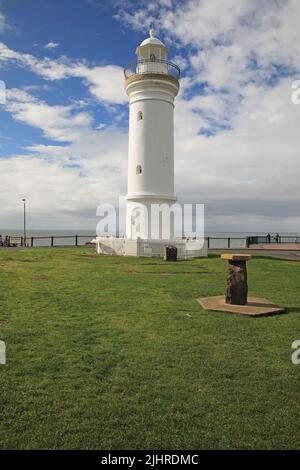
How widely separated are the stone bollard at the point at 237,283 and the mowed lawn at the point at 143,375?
906mm

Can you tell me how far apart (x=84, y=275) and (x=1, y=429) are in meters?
10.8

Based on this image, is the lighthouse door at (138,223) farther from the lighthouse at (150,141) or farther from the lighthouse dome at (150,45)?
the lighthouse dome at (150,45)

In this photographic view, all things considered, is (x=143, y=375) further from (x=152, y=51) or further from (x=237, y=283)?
(x=152, y=51)

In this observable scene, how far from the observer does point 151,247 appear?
75.2 feet

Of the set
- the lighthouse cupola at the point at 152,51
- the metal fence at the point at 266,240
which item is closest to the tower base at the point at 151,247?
the lighthouse cupola at the point at 152,51

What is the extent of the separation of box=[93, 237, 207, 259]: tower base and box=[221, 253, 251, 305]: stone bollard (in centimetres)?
1308

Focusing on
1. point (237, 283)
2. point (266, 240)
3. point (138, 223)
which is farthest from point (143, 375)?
point (266, 240)

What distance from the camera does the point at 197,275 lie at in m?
15.3

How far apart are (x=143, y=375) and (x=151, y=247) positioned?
57.9 feet

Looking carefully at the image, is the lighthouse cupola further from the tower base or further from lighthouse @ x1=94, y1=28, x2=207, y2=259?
the tower base
